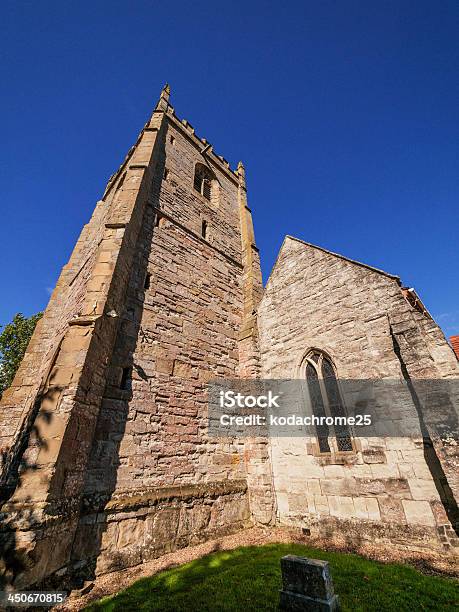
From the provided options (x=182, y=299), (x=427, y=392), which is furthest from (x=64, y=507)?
(x=427, y=392)

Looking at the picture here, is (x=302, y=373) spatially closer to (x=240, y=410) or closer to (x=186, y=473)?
(x=240, y=410)

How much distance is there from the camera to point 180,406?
707 cm

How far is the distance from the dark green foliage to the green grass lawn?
52.2ft

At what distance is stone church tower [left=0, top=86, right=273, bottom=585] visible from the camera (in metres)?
4.38

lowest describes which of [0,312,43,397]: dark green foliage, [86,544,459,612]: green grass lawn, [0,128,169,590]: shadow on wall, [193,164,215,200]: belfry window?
[86,544,459,612]: green grass lawn

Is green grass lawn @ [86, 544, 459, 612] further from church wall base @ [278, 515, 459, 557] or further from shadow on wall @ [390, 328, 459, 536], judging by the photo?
shadow on wall @ [390, 328, 459, 536]

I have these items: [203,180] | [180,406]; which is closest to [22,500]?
[180,406]

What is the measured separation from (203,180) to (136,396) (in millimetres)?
11128

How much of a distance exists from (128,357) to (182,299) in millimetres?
2709

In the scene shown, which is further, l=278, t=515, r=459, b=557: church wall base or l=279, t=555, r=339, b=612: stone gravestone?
l=278, t=515, r=459, b=557: church wall base

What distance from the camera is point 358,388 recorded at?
21.8 feet

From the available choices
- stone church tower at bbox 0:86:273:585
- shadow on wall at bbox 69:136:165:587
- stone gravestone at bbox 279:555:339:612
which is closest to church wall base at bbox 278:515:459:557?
stone church tower at bbox 0:86:273:585

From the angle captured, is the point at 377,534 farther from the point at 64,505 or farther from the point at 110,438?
the point at 64,505

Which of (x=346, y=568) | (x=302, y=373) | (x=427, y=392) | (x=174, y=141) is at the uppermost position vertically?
(x=174, y=141)
